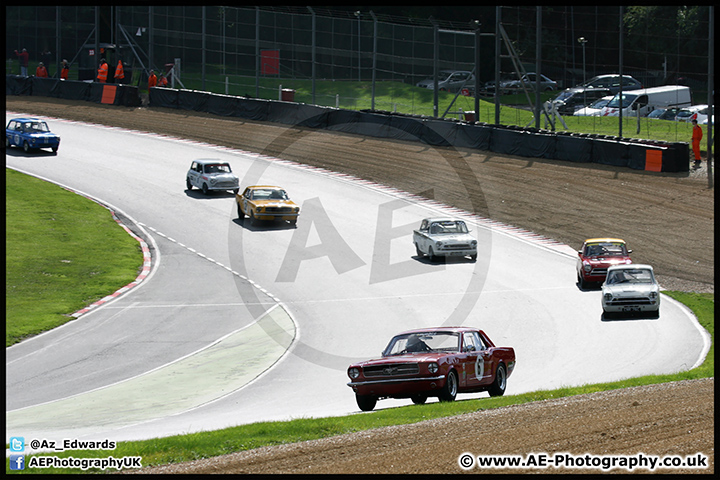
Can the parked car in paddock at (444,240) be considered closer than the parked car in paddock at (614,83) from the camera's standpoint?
Yes

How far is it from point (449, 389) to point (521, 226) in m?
18.6

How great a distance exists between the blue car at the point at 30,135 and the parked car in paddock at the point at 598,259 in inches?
996

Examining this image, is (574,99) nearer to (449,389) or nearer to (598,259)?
(598,259)

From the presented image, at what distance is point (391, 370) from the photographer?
13.3 m

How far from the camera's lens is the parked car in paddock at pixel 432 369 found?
43.2 feet

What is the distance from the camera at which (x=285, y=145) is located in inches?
1641

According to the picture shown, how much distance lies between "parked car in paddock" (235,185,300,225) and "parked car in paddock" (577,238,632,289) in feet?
34.4

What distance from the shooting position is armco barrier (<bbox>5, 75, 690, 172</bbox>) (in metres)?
35.3

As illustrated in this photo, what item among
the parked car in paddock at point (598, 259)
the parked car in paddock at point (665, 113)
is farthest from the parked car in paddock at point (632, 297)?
the parked car in paddock at point (665, 113)

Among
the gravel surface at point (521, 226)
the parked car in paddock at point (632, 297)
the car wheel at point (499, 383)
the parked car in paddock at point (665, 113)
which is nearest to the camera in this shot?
the gravel surface at point (521, 226)

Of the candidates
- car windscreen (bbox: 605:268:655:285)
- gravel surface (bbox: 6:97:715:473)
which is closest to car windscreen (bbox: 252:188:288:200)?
gravel surface (bbox: 6:97:715:473)

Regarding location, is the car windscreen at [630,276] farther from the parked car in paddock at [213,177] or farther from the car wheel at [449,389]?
the parked car in paddock at [213,177]

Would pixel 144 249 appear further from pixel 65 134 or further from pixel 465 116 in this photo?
pixel 465 116

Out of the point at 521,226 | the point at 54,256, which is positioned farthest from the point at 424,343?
the point at 521,226
